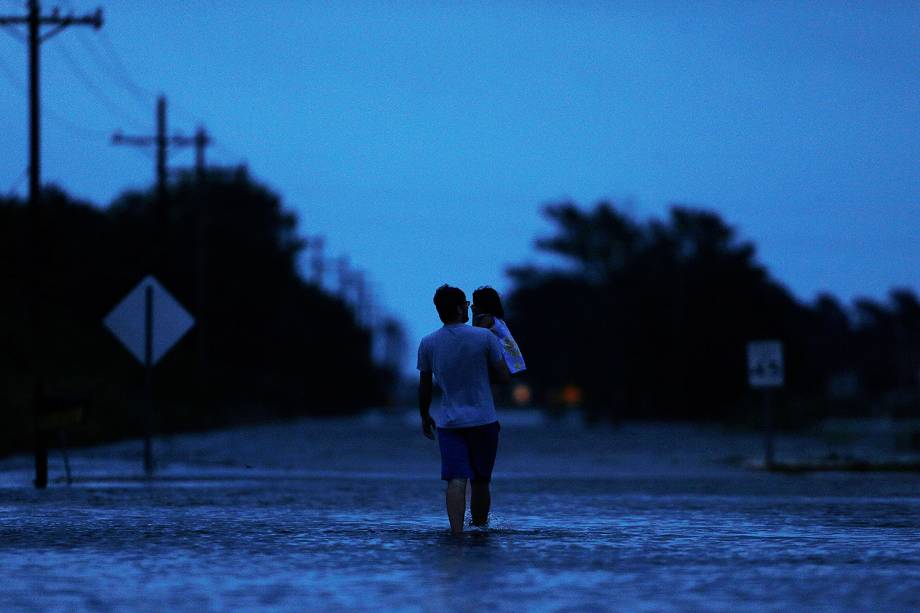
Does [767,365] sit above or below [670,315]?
below

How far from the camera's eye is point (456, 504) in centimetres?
1346

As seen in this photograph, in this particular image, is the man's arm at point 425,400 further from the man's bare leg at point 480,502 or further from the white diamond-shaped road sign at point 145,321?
the white diamond-shaped road sign at point 145,321

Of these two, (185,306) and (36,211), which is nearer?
(36,211)

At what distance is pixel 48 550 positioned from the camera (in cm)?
1244

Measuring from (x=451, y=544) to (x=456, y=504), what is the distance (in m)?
0.60

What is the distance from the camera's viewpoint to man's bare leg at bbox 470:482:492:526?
13898 mm

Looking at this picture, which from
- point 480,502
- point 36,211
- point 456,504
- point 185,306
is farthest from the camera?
point 185,306

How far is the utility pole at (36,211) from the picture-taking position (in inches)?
859

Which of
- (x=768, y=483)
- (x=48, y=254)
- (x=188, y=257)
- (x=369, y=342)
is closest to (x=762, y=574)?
(x=768, y=483)

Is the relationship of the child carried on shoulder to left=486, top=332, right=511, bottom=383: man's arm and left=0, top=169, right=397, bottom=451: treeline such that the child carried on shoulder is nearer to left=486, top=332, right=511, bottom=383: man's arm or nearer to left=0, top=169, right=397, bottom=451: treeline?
left=486, top=332, right=511, bottom=383: man's arm

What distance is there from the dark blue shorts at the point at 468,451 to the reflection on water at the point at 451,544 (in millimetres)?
474

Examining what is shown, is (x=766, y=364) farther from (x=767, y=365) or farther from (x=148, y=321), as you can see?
(x=148, y=321)

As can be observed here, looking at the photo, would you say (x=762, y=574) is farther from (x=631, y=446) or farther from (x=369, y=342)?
(x=369, y=342)

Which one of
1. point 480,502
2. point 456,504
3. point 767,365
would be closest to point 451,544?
point 456,504
